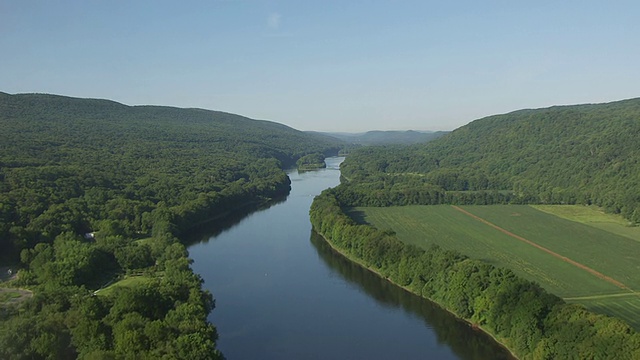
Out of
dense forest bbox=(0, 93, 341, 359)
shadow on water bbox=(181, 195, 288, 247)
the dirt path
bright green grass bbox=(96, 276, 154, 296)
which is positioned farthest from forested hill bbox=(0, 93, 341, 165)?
the dirt path

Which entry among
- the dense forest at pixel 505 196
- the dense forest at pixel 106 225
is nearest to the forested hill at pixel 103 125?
the dense forest at pixel 106 225

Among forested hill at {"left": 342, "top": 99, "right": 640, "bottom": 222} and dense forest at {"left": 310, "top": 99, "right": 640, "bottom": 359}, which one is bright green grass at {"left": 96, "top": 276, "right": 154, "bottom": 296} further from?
forested hill at {"left": 342, "top": 99, "right": 640, "bottom": 222}

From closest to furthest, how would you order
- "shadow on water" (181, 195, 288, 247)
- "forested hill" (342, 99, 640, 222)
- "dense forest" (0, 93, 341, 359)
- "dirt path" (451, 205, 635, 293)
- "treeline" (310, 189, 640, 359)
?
"treeline" (310, 189, 640, 359) < "dense forest" (0, 93, 341, 359) < "dirt path" (451, 205, 635, 293) < "shadow on water" (181, 195, 288, 247) < "forested hill" (342, 99, 640, 222)

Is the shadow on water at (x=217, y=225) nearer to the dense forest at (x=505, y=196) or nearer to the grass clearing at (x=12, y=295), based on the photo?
the dense forest at (x=505, y=196)

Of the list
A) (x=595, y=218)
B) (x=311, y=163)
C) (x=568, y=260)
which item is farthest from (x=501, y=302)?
(x=311, y=163)

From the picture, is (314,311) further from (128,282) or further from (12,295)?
(12,295)

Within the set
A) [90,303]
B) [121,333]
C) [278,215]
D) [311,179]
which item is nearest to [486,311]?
[121,333]

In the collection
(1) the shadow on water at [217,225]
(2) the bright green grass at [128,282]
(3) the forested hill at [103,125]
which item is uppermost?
(3) the forested hill at [103,125]
